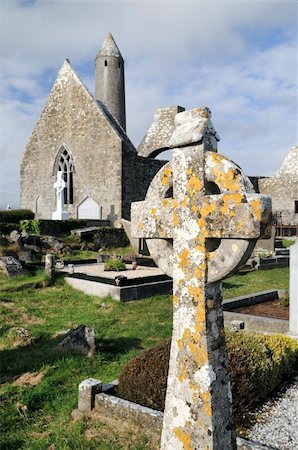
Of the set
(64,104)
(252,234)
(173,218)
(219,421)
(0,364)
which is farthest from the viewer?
(64,104)

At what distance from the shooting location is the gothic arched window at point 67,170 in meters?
26.4

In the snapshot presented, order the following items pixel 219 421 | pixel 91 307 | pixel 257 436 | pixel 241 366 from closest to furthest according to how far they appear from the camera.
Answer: pixel 219 421
pixel 257 436
pixel 241 366
pixel 91 307

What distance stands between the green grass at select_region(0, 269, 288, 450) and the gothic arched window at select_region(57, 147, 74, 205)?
14.9 metres

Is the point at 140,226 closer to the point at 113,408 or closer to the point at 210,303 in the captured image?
the point at 210,303

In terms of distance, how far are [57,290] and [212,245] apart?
9141 millimetres

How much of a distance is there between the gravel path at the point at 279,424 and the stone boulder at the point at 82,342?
2813mm

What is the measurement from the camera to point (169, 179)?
2789 millimetres

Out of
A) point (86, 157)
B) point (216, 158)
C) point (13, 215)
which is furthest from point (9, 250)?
point (216, 158)

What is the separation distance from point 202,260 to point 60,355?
15.2ft

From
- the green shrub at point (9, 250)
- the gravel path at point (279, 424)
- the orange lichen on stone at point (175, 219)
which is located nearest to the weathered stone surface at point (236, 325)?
the gravel path at point (279, 424)

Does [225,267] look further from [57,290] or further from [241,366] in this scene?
[57,290]

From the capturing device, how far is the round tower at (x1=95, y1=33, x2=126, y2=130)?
33.2 meters

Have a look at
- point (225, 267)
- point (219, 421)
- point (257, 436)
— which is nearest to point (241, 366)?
point (257, 436)

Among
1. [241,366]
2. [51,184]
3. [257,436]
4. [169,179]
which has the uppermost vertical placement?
[51,184]
